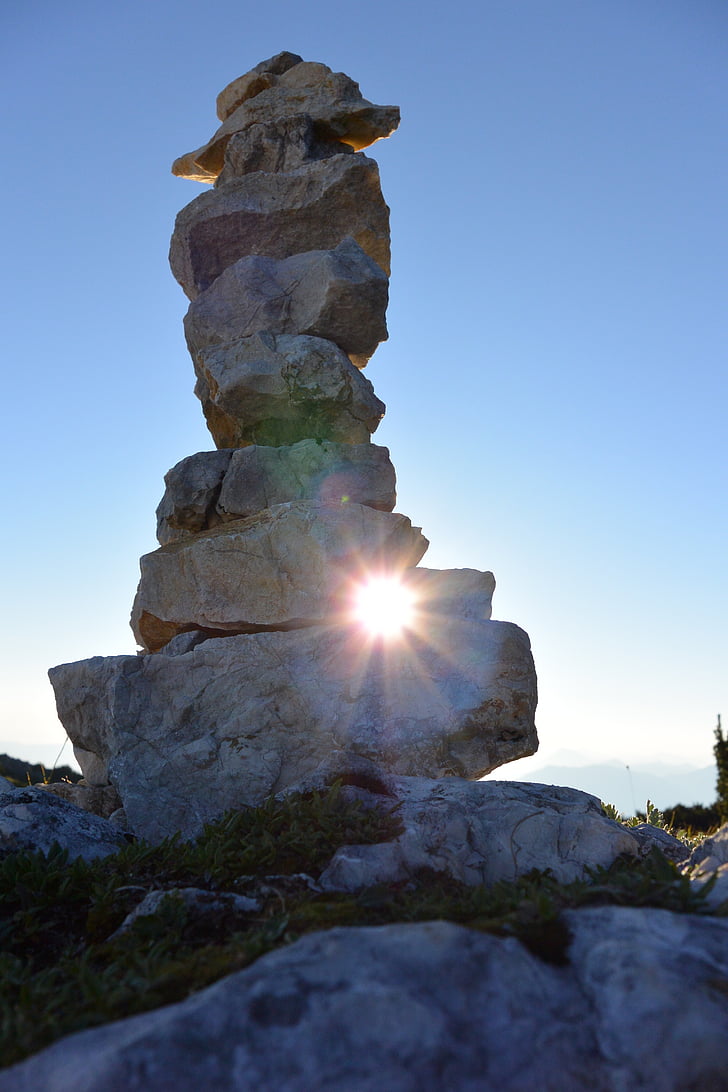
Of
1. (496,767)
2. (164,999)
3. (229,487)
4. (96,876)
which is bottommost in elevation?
(164,999)

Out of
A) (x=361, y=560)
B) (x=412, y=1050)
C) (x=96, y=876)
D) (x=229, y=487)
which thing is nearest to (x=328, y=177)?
(x=229, y=487)

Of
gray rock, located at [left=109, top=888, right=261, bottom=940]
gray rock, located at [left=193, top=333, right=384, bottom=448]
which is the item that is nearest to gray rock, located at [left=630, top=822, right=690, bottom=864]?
gray rock, located at [left=109, top=888, right=261, bottom=940]

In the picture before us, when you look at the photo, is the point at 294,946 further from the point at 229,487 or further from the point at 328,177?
the point at 328,177

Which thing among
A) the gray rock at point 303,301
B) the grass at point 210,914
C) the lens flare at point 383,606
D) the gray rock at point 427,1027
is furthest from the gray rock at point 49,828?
the gray rock at point 303,301

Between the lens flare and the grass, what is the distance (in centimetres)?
291

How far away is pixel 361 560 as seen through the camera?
10109mm

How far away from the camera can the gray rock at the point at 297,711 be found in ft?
28.6

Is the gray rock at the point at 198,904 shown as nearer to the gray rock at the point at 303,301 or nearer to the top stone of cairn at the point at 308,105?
the gray rock at the point at 303,301

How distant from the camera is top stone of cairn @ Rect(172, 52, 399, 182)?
13406mm

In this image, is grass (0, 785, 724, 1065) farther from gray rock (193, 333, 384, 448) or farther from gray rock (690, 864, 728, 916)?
gray rock (193, 333, 384, 448)

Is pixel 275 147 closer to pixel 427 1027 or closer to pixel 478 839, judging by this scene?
pixel 478 839

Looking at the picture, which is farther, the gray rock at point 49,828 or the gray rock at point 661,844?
the gray rock at point 661,844

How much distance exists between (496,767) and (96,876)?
15.3 feet

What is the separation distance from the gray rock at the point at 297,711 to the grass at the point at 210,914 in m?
1.33
